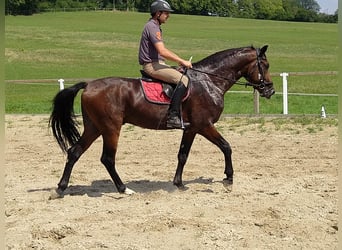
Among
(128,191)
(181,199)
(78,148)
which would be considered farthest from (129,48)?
(181,199)

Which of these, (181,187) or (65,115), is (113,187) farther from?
(65,115)

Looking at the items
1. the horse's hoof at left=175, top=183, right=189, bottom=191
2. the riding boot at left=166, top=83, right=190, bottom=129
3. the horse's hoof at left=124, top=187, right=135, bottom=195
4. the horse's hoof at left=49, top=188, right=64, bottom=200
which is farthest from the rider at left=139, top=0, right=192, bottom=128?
the horse's hoof at left=49, top=188, right=64, bottom=200

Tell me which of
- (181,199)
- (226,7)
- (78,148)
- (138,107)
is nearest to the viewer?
(181,199)

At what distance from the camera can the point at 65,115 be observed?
6.97m

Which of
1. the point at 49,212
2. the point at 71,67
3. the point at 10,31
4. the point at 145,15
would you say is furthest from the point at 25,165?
the point at 145,15

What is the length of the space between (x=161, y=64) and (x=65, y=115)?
57.4 inches

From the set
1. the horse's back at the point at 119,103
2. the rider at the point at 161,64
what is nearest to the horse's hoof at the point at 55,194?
the horse's back at the point at 119,103

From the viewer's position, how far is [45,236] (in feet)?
16.5

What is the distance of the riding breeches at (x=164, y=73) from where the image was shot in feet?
22.0

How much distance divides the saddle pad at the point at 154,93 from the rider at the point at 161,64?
0.12m

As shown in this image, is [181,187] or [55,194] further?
[181,187]

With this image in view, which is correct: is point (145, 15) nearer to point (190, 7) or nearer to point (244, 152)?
point (190, 7)

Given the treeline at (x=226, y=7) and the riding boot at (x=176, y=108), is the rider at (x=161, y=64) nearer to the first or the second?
the riding boot at (x=176, y=108)

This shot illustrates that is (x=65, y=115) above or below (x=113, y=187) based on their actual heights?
above
